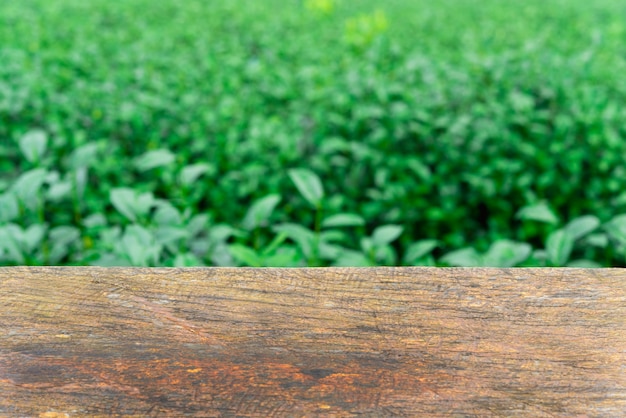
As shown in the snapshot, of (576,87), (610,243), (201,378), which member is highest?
(576,87)

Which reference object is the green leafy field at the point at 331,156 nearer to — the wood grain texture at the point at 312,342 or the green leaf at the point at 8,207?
the green leaf at the point at 8,207

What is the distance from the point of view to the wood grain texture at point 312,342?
0.62 m

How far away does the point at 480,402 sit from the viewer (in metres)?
0.62

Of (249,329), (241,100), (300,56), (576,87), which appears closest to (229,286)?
(249,329)

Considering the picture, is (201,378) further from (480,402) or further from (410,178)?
(410,178)

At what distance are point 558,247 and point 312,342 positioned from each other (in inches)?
30.6

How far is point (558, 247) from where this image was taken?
1.26m

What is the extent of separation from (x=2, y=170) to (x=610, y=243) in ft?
6.94

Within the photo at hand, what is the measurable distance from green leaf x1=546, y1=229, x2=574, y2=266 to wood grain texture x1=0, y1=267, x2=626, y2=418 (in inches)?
16.8

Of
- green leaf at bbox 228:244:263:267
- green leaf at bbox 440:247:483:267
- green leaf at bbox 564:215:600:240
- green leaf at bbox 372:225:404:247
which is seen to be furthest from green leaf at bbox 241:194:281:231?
green leaf at bbox 564:215:600:240

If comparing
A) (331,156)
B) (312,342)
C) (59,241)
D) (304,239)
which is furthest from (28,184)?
(331,156)

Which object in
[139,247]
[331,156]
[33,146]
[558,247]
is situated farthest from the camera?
[331,156]

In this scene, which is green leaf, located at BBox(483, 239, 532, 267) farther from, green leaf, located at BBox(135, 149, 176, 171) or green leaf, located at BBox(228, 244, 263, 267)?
green leaf, located at BBox(135, 149, 176, 171)

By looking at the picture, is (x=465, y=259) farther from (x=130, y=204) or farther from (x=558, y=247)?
(x=130, y=204)
